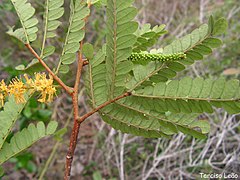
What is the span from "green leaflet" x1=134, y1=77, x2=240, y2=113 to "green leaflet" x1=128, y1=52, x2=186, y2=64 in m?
0.04

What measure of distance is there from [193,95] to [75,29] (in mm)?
254

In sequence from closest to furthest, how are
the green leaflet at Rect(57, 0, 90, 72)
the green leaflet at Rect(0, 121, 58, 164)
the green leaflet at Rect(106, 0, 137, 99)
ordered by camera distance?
1. the green leaflet at Rect(106, 0, 137, 99)
2. the green leaflet at Rect(57, 0, 90, 72)
3. the green leaflet at Rect(0, 121, 58, 164)

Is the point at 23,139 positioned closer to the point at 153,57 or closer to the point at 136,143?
the point at 153,57

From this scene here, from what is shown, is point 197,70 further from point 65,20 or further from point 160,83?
point 160,83

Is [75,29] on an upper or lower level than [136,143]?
upper

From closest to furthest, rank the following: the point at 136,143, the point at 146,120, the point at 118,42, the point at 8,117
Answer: the point at 118,42
the point at 146,120
the point at 8,117
the point at 136,143

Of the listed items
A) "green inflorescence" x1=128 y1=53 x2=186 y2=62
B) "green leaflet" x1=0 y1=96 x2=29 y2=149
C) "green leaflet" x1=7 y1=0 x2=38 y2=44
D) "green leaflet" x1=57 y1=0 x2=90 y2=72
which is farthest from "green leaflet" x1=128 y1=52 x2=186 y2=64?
"green leaflet" x1=0 y1=96 x2=29 y2=149

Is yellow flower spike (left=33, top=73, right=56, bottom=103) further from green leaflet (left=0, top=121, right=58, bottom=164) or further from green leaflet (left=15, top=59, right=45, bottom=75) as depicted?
green leaflet (left=0, top=121, right=58, bottom=164)

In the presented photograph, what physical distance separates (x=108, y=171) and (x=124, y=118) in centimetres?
159

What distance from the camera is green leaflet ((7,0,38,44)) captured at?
686 mm

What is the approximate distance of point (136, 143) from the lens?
217cm

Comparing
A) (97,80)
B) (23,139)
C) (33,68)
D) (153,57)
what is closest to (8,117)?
(23,139)

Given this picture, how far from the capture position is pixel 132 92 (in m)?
0.60

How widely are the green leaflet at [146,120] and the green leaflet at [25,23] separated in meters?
0.22
